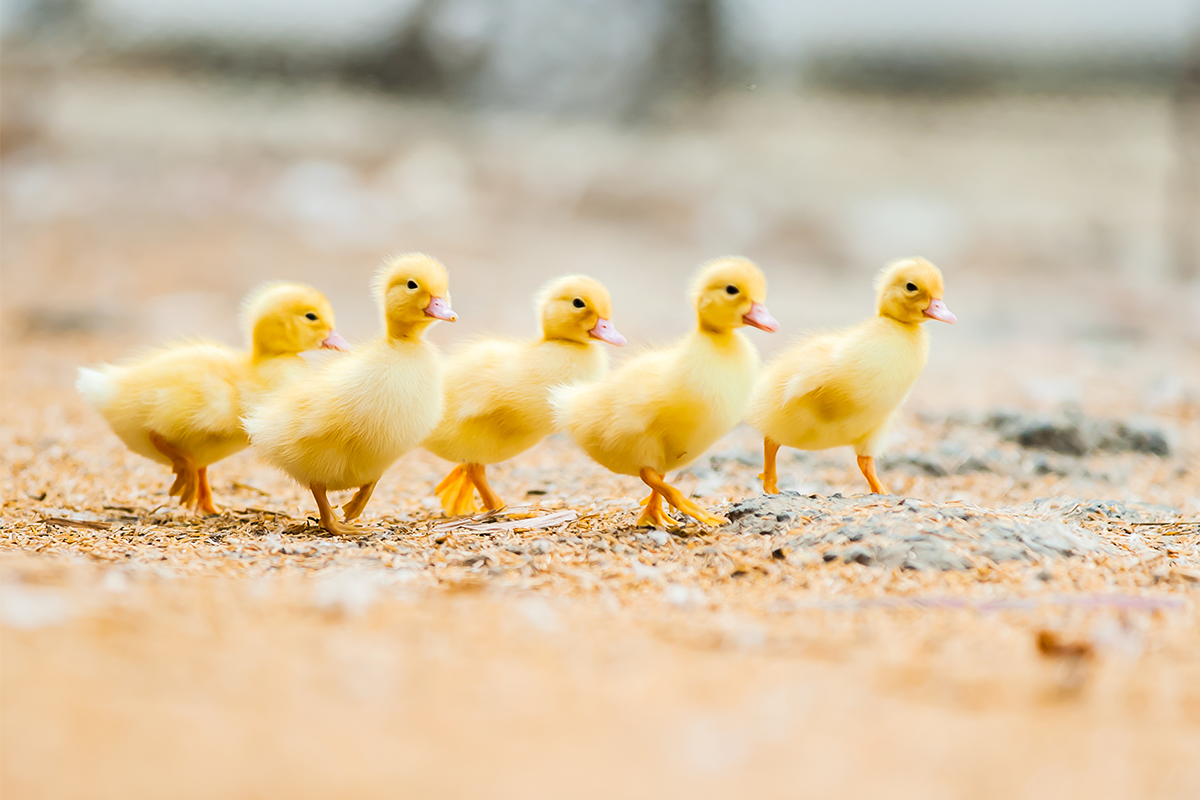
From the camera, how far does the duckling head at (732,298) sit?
3.49 m

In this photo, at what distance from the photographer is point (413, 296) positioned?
354cm

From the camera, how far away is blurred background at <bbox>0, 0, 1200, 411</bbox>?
1225 cm

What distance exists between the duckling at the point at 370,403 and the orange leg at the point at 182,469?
0.53 m

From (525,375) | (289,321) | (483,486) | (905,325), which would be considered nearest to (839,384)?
(905,325)

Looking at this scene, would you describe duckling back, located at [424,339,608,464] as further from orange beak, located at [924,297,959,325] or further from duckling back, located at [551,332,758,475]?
orange beak, located at [924,297,959,325]

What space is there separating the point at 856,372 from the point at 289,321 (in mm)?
2052

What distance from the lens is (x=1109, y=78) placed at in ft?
50.5

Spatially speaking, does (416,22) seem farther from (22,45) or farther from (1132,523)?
(1132,523)

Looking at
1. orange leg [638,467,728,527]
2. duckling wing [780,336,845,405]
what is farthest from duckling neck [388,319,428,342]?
duckling wing [780,336,845,405]

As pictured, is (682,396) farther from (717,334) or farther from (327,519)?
(327,519)

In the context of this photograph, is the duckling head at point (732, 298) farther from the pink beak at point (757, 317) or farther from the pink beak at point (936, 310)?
the pink beak at point (936, 310)

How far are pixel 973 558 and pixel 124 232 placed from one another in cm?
1197

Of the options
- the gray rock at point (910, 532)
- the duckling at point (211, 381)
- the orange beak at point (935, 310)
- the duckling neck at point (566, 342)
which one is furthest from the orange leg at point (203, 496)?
the orange beak at point (935, 310)

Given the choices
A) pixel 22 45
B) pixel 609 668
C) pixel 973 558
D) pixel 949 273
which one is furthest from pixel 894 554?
pixel 22 45
